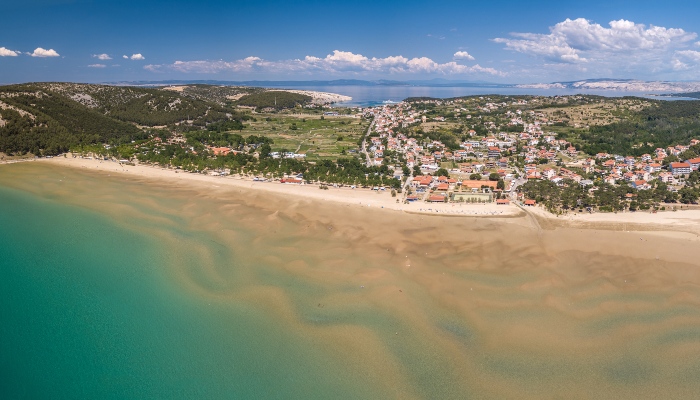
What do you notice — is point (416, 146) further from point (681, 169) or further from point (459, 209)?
point (681, 169)

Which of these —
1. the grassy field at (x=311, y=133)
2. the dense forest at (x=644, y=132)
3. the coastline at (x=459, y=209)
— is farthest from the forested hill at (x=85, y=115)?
the dense forest at (x=644, y=132)

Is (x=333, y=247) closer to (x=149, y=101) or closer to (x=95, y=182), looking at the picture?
(x=95, y=182)

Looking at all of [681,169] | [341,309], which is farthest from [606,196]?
[341,309]

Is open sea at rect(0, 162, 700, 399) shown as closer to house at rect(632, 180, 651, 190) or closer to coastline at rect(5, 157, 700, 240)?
coastline at rect(5, 157, 700, 240)

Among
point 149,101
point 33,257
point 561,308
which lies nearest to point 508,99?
point 149,101

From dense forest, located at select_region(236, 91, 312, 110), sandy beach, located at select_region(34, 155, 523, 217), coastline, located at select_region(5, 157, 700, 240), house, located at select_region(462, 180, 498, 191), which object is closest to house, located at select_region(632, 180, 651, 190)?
coastline, located at select_region(5, 157, 700, 240)

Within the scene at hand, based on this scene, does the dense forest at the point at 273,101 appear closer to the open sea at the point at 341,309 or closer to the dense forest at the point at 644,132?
the dense forest at the point at 644,132
